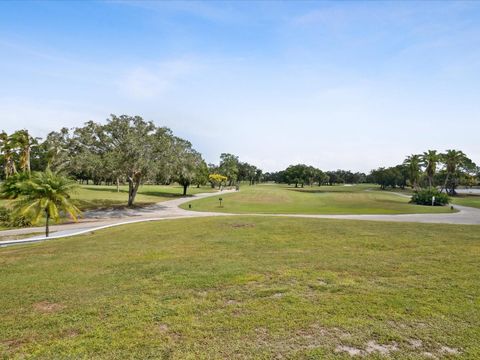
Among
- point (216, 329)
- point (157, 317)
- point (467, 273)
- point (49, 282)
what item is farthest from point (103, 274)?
→ point (467, 273)

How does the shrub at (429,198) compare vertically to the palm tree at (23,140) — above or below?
below

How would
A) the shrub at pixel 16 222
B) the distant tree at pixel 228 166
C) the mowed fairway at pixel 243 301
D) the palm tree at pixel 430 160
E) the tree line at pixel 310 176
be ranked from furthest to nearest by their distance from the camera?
the tree line at pixel 310 176
the distant tree at pixel 228 166
the palm tree at pixel 430 160
the shrub at pixel 16 222
the mowed fairway at pixel 243 301

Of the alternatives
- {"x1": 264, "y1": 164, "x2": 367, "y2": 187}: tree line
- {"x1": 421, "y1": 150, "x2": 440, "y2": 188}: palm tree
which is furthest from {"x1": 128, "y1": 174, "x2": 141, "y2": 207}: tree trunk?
{"x1": 264, "y1": 164, "x2": 367, "y2": 187}: tree line

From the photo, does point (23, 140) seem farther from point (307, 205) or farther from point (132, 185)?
point (307, 205)

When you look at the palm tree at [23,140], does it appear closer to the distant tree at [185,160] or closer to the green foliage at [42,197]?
the distant tree at [185,160]

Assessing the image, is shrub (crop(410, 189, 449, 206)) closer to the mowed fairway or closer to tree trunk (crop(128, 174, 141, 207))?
the mowed fairway

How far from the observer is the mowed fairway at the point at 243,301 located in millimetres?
4488

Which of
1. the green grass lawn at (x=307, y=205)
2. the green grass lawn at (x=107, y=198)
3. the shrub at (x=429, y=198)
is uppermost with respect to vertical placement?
the shrub at (x=429, y=198)

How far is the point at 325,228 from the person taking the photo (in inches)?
637

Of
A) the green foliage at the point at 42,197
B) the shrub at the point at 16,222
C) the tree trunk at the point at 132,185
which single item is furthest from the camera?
the tree trunk at the point at 132,185

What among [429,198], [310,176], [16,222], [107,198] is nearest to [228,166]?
[310,176]

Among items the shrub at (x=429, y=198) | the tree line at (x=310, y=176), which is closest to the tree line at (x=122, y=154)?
the shrub at (x=429, y=198)

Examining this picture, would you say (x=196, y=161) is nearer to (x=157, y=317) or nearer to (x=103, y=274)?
(x=103, y=274)

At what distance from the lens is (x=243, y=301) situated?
6.22 meters
